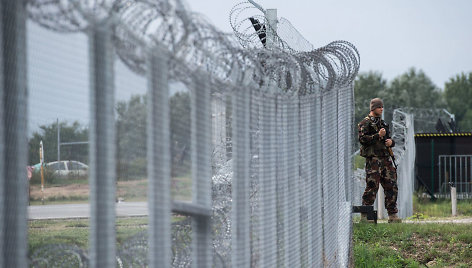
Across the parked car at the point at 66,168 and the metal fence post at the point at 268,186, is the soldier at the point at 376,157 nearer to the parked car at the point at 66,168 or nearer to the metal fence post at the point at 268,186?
the metal fence post at the point at 268,186

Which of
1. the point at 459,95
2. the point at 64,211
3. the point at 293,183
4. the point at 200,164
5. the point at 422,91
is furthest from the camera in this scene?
the point at 459,95

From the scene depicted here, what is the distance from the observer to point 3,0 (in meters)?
2.58

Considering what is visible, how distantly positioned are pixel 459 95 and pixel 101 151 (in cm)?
10319

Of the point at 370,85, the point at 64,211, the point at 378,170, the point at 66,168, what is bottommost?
the point at 64,211

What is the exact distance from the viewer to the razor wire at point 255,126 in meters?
3.14

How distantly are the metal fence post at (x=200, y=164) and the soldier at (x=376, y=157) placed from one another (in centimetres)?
737

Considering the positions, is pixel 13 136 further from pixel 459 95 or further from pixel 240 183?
pixel 459 95

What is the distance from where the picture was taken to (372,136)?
1074 centimetres

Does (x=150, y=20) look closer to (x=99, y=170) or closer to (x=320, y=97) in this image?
(x=99, y=170)

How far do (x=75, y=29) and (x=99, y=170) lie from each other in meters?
0.55

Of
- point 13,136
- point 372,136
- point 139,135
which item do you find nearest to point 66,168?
point 139,135

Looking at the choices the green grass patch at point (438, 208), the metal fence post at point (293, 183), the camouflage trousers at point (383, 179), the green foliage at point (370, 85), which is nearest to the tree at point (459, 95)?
the green foliage at point (370, 85)

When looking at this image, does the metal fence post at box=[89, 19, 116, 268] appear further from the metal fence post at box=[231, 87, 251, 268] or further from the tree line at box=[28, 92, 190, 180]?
the metal fence post at box=[231, 87, 251, 268]

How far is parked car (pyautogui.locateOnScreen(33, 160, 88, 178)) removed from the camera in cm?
412
